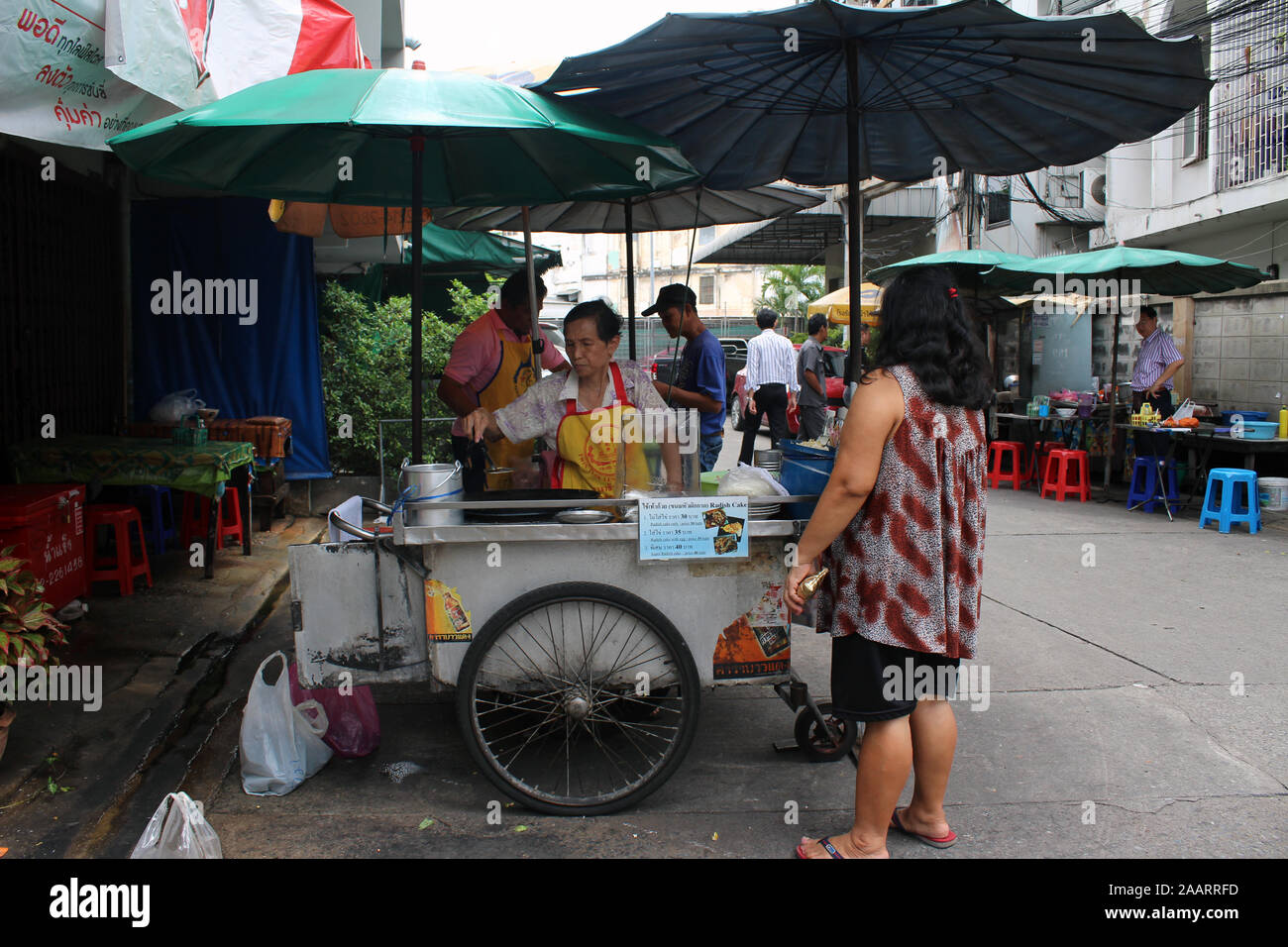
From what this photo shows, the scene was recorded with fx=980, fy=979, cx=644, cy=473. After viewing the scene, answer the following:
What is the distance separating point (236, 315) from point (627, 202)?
195 inches

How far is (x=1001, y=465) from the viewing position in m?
12.7

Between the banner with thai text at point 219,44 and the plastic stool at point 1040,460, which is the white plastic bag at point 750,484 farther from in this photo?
the plastic stool at point 1040,460

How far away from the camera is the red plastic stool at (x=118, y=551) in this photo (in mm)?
6004

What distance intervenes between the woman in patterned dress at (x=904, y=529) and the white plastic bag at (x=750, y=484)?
1.87 ft

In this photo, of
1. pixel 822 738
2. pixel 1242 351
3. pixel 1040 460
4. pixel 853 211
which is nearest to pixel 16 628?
pixel 822 738

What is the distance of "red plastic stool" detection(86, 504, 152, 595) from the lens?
600 cm

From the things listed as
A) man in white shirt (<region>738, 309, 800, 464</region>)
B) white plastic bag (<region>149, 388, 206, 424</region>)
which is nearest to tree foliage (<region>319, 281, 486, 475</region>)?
white plastic bag (<region>149, 388, 206, 424</region>)

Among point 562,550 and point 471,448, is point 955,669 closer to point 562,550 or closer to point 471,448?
point 562,550

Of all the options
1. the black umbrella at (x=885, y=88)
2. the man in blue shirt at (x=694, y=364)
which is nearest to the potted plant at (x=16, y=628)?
the black umbrella at (x=885, y=88)

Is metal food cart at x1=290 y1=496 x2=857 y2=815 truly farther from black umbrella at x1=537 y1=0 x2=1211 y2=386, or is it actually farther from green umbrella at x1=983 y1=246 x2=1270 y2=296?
green umbrella at x1=983 y1=246 x2=1270 y2=296

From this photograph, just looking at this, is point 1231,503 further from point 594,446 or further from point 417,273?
point 417,273

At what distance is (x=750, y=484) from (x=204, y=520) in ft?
15.9

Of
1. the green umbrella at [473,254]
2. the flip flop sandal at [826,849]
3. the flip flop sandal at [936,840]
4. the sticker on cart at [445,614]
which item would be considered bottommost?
the flip flop sandal at [936,840]

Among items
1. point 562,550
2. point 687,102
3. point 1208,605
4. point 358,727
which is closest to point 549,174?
point 687,102
